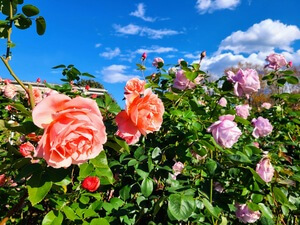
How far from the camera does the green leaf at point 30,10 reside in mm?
1063

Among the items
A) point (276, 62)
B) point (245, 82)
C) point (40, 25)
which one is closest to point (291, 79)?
point (276, 62)

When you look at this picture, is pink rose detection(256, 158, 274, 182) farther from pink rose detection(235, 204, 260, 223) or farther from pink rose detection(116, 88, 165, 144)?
pink rose detection(116, 88, 165, 144)

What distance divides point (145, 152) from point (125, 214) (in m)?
0.27

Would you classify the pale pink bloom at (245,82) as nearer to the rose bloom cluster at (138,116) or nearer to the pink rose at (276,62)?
the rose bloom cluster at (138,116)

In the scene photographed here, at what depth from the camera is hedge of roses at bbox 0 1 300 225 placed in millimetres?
791

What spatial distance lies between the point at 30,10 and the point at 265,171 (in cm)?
112

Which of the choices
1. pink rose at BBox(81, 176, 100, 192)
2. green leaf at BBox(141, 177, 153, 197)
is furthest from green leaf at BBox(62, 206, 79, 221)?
green leaf at BBox(141, 177, 153, 197)

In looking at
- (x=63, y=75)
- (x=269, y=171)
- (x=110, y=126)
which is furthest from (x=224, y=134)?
(x=63, y=75)

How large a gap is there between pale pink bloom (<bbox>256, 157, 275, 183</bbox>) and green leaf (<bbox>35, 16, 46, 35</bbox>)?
104 centimetres

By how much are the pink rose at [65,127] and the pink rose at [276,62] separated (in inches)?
74.0

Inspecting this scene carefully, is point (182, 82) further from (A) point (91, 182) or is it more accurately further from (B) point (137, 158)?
(A) point (91, 182)

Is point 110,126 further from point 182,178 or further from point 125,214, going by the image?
point 182,178

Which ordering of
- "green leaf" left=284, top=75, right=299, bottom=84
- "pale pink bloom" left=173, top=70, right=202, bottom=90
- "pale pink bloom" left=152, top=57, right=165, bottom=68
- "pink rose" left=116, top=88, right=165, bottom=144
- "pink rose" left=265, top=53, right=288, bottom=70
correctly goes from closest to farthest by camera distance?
"pink rose" left=116, top=88, right=165, bottom=144 → "pale pink bloom" left=173, top=70, right=202, bottom=90 → "green leaf" left=284, top=75, right=299, bottom=84 → "pale pink bloom" left=152, top=57, right=165, bottom=68 → "pink rose" left=265, top=53, right=288, bottom=70

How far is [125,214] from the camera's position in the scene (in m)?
1.34
